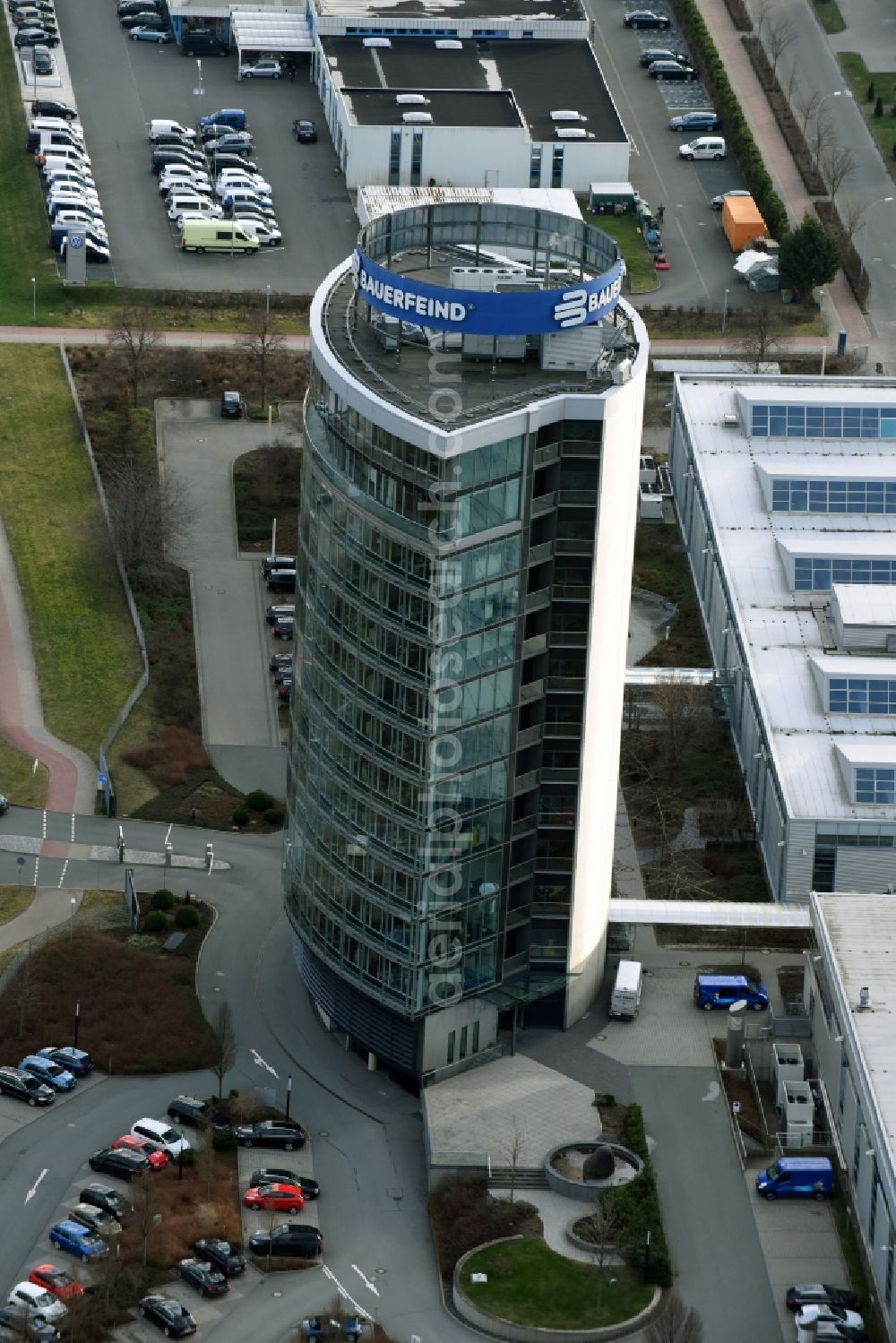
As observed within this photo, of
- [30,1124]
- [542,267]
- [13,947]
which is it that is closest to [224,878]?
[13,947]

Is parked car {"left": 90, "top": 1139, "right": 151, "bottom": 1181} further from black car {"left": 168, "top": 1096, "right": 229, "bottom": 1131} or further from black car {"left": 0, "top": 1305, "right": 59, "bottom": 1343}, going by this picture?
black car {"left": 0, "top": 1305, "right": 59, "bottom": 1343}

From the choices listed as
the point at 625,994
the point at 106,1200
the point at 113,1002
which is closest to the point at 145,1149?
the point at 106,1200

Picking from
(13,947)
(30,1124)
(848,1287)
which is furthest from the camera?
(13,947)

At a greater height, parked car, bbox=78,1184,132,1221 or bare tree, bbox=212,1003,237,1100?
bare tree, bbox=212,1003,237,1100

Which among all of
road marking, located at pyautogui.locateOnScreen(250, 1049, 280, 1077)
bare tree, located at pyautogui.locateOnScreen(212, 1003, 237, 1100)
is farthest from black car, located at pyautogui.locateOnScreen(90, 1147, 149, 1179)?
road marking, located at pyautogui.locateOnScreen(250, 1049, 280, 1077)

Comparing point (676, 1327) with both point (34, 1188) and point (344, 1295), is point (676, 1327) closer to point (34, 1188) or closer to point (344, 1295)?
point (344, 1295)

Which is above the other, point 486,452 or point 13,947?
point 486,452

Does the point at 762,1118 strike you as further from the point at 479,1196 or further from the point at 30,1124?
the point at 30,1124
